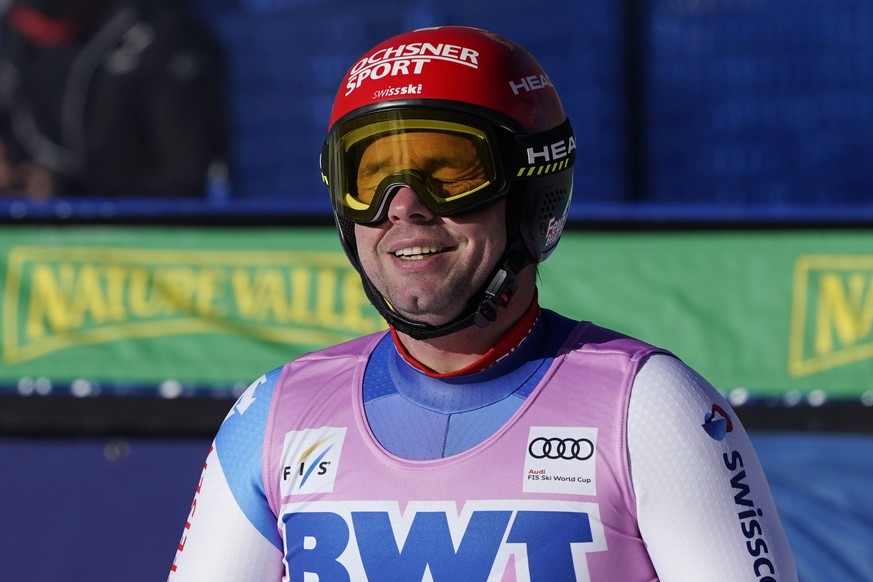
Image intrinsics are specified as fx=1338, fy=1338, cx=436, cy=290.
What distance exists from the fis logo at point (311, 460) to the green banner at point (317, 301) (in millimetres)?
2429

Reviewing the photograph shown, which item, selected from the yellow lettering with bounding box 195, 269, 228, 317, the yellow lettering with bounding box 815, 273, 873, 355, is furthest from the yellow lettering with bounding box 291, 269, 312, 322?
the yellow lettering with bounding box 815, 273, 873, 355

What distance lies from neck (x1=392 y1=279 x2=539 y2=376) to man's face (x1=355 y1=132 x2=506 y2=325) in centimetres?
9

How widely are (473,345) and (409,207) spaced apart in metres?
0.29

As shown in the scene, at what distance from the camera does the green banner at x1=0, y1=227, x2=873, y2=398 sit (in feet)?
15.0

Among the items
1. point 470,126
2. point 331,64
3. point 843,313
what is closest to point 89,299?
point 331,64

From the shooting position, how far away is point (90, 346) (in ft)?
16.0

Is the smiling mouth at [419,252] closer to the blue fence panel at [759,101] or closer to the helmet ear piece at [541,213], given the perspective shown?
the helmet ear piece at [541,213]

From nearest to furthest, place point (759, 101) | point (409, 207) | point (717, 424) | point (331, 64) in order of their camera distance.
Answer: point (717, 424) → point (409, 207) → point (759, 101) → point (331, 64)

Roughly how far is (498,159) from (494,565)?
669 mm

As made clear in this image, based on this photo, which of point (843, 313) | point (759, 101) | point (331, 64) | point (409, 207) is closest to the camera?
point (409, 207)

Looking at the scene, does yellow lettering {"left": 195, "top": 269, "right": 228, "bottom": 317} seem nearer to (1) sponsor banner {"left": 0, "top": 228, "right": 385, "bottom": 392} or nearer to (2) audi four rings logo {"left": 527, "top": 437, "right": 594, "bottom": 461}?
(1) sponsor banner {"left": 0, "top": 228, "right": 385, "bottom": 392}

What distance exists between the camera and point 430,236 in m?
2.21

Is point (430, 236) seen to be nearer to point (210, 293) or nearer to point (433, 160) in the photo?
point (433, 160)

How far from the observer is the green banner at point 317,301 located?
4.56 meters
